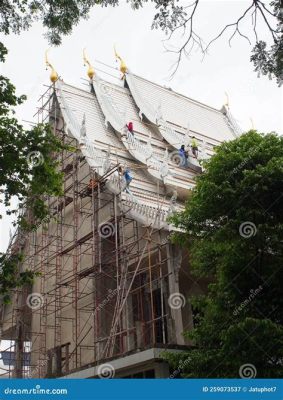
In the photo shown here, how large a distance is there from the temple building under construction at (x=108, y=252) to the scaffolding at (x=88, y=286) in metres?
0.04

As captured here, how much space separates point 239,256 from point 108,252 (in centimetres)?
656

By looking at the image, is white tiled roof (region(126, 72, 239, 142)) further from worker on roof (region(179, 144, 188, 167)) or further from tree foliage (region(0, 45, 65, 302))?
tree foliage (region(0, 45, 65, 302))

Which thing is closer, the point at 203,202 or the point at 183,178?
the point at 203,202

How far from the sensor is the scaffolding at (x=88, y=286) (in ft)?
48.1

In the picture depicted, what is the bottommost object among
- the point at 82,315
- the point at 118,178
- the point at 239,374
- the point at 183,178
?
the point at 239,374

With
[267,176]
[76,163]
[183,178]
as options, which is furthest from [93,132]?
[267,176]

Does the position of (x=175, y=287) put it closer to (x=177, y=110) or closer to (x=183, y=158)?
(x=183, y=158)

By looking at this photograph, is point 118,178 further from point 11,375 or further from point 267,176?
point 11,375

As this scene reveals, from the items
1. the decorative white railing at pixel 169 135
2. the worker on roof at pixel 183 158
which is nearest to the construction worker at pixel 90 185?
the worker on roof at pixel 183 158

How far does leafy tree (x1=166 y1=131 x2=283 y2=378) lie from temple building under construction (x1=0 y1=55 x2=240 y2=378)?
5.79 feet

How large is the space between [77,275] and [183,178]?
17.0ft

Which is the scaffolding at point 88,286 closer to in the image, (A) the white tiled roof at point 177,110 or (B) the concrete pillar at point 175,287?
(B) the concrete pillar at point 175,287

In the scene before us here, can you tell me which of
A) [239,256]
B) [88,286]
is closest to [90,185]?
[88,286]

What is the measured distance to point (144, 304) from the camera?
16.9 m
